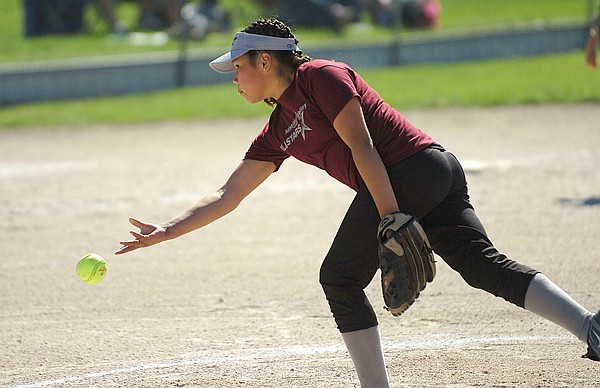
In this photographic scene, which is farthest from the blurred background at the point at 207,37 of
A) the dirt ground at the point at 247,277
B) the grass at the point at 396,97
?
the dirt ground at the point at 247,277

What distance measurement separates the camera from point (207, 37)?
17.8m

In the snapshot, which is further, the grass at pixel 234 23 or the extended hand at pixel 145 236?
the grass at pixel 234 23

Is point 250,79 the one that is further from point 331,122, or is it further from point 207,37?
point 207,37

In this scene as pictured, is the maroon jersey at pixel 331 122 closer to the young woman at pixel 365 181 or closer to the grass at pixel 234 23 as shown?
the young woman at pixel 365 181

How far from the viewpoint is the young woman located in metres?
3.65

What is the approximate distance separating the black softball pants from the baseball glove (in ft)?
0.31

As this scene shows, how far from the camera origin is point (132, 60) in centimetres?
1526

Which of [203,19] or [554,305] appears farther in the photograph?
[203,19]

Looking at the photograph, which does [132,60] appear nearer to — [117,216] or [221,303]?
[117,216]

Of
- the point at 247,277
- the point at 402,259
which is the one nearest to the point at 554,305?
the point at 402,259

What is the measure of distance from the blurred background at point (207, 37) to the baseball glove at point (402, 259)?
990cm

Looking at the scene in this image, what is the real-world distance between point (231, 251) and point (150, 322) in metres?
1.69

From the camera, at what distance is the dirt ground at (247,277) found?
15.0ft

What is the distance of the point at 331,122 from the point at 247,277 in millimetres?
2753
